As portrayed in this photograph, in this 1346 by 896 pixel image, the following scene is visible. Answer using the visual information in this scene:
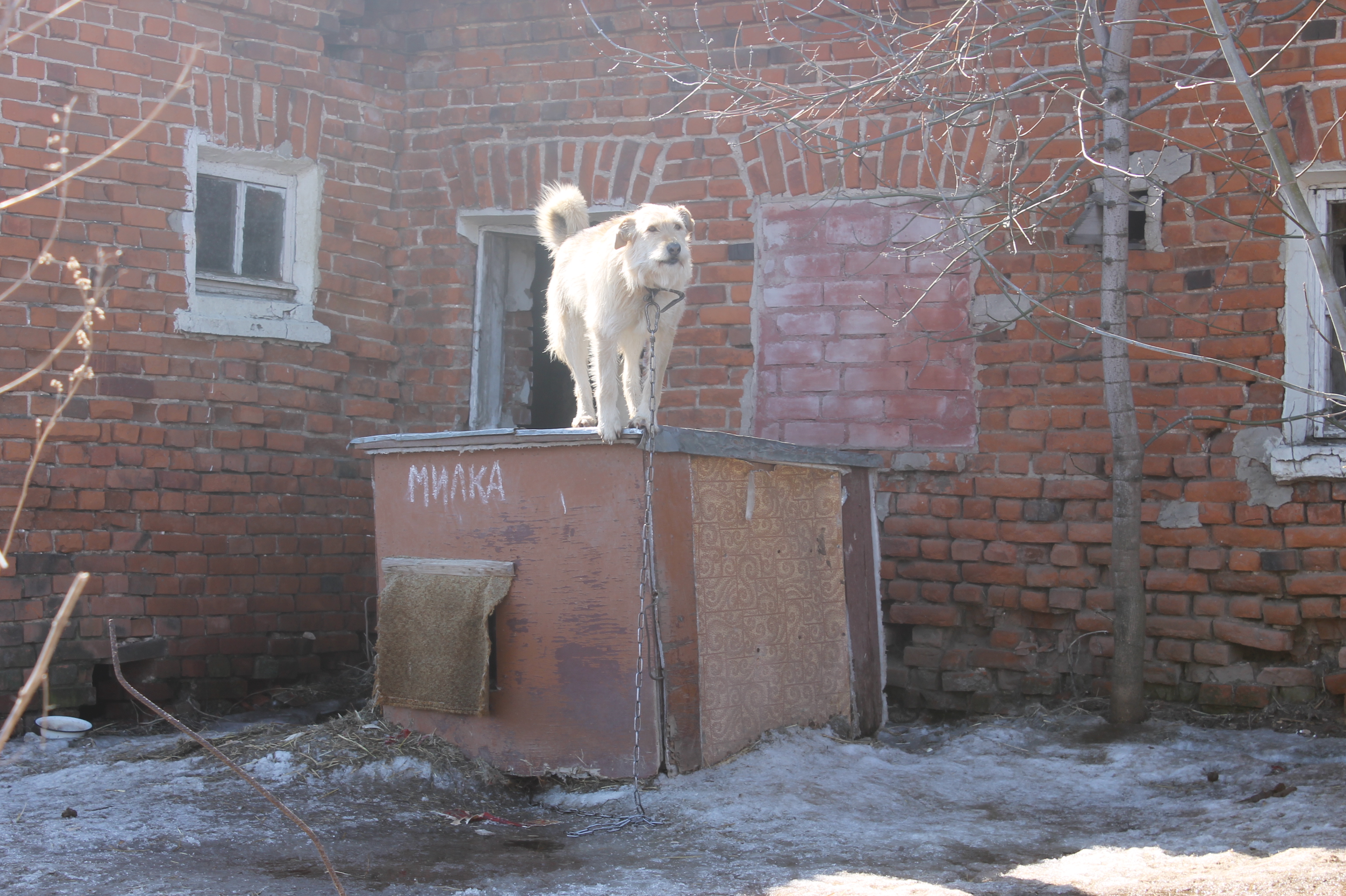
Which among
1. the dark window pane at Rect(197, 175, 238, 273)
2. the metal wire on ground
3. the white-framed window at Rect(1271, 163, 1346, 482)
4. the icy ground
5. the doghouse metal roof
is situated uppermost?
the dark window pane at Rect(197, 175, 238, 273)

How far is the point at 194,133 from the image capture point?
5.60 m

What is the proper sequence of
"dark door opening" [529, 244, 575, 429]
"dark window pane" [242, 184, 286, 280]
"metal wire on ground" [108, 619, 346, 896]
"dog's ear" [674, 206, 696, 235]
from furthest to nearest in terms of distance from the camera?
"dark door opening" [529, 244, 575, 429] < "dark window pane" [242, 184, 286, 280] < "dog's ear" [674, 206, 696, 235] < "metal wire on ground" [108, 619, 346, 896]

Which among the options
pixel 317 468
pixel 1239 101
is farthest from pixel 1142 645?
pixel 317 468

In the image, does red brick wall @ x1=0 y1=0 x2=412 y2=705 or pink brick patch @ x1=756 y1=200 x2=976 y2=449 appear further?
pink brick patch @ x1=756 y1=200 x2=976 y2=449

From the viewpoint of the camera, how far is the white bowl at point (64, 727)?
191 inches

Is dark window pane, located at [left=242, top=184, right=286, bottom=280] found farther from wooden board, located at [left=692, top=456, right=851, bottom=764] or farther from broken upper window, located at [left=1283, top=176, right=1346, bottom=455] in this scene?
broken upper window, located at [left=1283, top=176, right=1346, bottom=455]

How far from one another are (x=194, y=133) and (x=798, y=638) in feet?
12.6

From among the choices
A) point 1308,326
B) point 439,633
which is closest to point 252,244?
point 439,633

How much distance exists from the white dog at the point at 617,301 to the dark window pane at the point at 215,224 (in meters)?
2.16

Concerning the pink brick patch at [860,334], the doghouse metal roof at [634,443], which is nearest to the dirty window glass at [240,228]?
the doghouse metal roof at [634,443]

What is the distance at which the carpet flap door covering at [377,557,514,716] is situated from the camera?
4.23m

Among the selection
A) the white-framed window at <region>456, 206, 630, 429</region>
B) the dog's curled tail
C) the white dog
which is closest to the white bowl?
the white-framed window at <region>456, 206, 630, 429</region>

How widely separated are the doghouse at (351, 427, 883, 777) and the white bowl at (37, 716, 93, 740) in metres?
1.43

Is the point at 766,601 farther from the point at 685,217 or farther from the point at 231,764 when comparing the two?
the point at 231,764
